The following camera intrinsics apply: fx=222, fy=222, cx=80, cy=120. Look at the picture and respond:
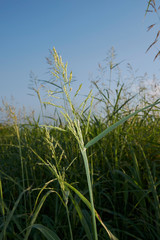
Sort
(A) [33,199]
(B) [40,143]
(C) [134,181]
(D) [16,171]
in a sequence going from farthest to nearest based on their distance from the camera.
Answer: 1. (B) [40,143]
2. (D) [16,171]
3. (A) [33,199]
4. (C) [134,181]

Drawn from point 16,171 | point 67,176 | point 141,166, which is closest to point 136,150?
point 141,166

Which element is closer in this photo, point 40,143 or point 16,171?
point 16,171

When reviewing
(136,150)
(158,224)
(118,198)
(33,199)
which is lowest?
(158,224)

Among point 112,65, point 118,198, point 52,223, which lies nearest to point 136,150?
point 118,198

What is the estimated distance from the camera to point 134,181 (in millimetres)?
1311

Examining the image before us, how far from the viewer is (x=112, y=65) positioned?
2201 mm

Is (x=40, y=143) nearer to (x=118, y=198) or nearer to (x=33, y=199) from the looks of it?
(x=33, y=199)

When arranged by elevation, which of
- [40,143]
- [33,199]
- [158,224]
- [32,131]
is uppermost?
[32,131]

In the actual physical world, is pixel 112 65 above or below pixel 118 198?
above

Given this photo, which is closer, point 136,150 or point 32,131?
point 136,150

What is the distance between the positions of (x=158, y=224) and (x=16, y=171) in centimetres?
134

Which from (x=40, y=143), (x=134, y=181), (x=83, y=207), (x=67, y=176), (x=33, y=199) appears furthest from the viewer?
(x=40, y=143)

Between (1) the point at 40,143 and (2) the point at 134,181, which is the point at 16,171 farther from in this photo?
(2) the point at 134,181

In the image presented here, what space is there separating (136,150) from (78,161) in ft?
1.51
